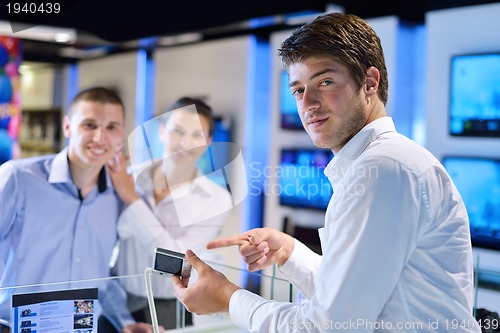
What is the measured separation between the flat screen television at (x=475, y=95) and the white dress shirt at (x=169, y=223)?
5.70 ft

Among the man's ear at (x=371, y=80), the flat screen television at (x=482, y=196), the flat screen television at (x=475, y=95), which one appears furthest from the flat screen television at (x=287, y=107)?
the man's ear at (x=371, y=80)

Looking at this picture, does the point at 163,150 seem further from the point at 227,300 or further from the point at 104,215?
the point at 227,300

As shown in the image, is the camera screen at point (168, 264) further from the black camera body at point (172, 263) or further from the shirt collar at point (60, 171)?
the shirt collar at point (60, 171)

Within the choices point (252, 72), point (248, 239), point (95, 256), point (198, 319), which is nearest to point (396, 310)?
point (248, 239)

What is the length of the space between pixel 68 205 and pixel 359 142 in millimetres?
1578

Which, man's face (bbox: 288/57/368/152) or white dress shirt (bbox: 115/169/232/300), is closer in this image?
man's face (bbox: 288/57/368/152)

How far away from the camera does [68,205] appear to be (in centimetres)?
249

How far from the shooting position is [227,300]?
1248 mm

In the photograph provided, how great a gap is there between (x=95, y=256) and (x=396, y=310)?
1680mm

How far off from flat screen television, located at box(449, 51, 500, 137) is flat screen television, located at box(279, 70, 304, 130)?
1444mm

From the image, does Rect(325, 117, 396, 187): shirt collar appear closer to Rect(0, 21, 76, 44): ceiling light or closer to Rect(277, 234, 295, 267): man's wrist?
Rect(277, 234, 295, 267): man's wrist

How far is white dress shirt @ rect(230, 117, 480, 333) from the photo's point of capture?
1.07 metres

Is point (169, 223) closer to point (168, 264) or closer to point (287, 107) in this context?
point (168, 264)

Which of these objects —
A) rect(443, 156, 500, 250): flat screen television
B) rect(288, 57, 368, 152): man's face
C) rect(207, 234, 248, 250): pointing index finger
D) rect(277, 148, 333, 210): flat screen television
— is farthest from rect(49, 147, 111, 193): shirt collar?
rect(277, 148, 333, 210): flat screen television
